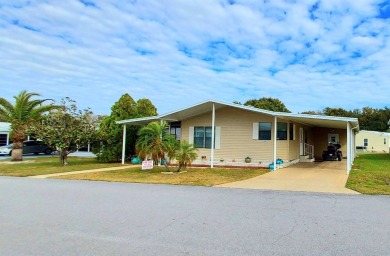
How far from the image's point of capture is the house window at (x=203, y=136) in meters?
19.2

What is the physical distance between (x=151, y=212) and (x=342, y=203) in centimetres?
448

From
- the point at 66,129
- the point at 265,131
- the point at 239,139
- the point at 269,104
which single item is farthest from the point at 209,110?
the point at 269,104

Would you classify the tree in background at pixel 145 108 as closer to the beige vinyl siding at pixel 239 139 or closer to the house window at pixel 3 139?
the beige vinyl siding at pixel 239 139

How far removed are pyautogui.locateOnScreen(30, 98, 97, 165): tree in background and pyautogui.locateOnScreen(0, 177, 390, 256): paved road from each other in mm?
9088

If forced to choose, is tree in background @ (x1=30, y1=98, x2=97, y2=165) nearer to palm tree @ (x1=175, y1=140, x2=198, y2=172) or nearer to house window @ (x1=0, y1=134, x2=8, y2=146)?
palm tree @ (x1=175, y1=140, x2=198, y2=172)

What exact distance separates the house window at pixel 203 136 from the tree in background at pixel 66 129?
596 centimetres

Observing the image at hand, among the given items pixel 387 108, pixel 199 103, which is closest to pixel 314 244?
pixel 199 103

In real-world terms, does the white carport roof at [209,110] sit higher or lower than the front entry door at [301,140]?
higher

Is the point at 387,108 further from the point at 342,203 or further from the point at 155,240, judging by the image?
the point at 155,240

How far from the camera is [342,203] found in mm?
7859

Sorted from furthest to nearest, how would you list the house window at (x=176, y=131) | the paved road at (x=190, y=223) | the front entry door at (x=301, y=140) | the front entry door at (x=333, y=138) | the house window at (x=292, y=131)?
the front entry door at (x=333, y=138) → the front entry door at (x=301, y=140) → the house window at (x=176, y=131) → the house window at (x=292, y=131) → the paved road at (x=190, y=223)

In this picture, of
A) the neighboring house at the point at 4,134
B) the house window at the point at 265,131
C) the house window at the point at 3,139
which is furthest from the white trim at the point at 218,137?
the house window at the point at 3,139

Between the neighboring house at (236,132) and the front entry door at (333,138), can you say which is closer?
the neighboring house at (236,132)

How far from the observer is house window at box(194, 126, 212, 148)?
754 inches
